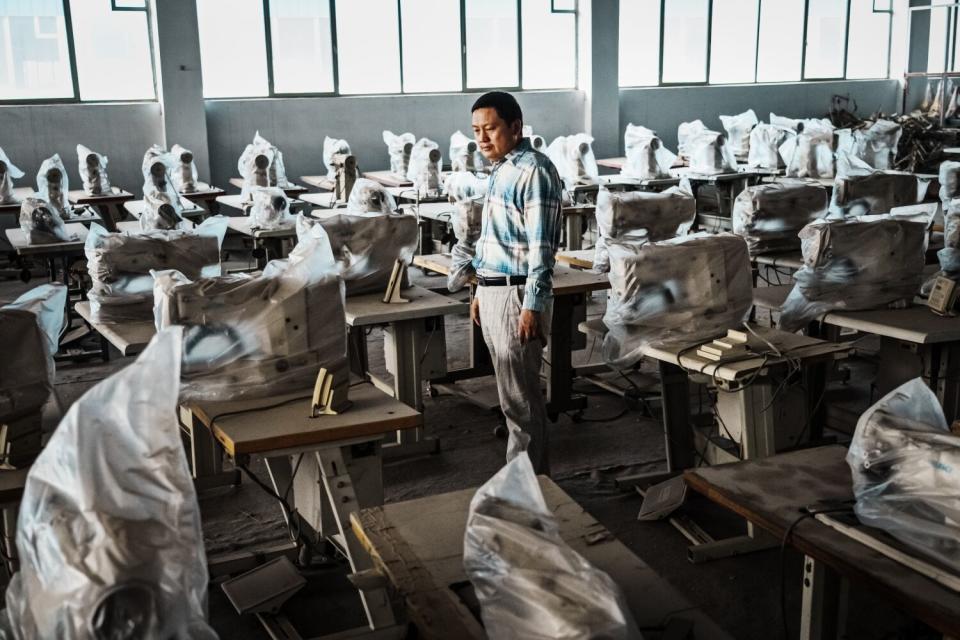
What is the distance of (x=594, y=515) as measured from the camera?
3.35 metres

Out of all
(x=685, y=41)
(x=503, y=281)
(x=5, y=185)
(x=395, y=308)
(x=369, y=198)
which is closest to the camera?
(x=503, y=281)

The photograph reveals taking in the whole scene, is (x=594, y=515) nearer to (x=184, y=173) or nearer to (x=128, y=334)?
(x=128, y=334)

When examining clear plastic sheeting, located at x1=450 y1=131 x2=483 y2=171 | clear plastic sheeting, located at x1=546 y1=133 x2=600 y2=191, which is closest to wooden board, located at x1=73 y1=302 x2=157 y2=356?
clear plastic sheeting, located at x1=450 y1=131 x2=483 y2=171

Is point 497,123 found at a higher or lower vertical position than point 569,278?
higher

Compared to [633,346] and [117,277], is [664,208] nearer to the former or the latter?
[633,346]

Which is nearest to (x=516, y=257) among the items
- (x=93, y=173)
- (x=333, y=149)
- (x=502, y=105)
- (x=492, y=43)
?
(x=502, y=105)

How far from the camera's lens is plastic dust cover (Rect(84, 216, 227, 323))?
138 inches

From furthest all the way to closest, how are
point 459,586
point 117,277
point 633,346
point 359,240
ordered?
1. point 359,240
2. point 117,277
3. point 633,346
4. point 459,586

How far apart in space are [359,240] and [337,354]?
1.33 metres

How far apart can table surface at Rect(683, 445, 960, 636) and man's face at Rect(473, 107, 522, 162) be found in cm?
121

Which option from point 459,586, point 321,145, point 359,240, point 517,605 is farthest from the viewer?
point 321,145

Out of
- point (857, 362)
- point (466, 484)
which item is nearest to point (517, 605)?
point (466, 484)

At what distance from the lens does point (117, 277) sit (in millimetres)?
3504

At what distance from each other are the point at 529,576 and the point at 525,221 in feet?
5.83
